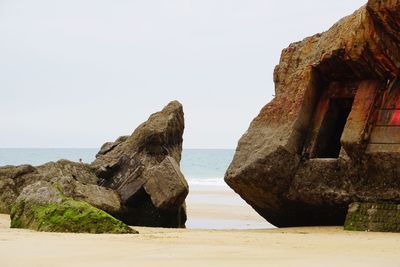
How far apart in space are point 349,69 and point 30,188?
5.74 metres

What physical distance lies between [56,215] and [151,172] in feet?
11.8

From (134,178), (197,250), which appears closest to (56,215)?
(197,250)

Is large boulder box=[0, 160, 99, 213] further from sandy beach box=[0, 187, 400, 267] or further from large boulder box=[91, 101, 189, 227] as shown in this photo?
sandy beach box=[0, 187, 400, 267]

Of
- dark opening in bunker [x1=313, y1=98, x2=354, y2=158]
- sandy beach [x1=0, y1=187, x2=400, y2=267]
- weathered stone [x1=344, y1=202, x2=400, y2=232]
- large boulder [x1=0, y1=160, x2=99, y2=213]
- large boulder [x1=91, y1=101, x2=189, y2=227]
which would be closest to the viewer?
sandy beach [x1=0, y1=187, x2=400, y2=267]

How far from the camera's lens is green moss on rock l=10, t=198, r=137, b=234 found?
30.8 feet

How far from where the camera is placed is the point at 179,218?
13766 millimetres

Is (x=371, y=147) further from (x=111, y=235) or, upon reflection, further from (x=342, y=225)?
(x=111, y=235)

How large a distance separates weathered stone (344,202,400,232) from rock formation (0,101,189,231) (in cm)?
358

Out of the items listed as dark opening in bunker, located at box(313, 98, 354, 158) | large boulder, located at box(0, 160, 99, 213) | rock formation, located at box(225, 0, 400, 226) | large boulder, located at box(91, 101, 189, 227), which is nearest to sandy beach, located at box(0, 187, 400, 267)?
rock formation, located at box(225, 0, 400, 226)

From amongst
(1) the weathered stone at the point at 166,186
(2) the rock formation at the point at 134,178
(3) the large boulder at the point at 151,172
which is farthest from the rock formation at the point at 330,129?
(2) the rock formation at the point at 134,178

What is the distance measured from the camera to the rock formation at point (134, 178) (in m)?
12.9

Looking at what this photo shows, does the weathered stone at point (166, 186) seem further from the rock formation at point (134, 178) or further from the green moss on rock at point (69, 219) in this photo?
the green moss on rock at point (69, 219)

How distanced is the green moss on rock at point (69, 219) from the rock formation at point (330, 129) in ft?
9.69

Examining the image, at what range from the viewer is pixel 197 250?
270 inches
